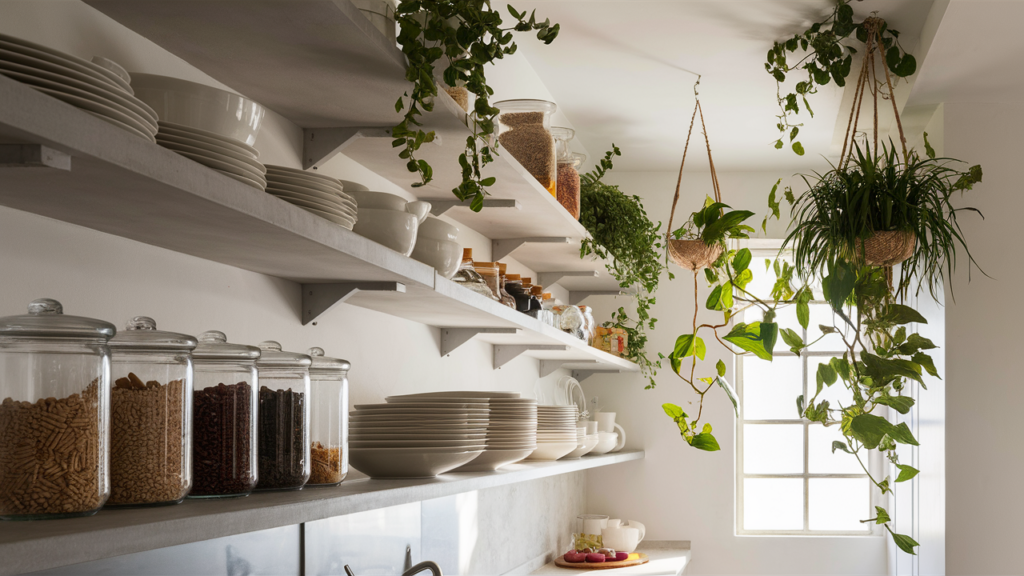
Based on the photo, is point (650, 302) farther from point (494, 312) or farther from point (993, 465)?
point (494, 312)

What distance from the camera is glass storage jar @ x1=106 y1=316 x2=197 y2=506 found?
2.76 ft

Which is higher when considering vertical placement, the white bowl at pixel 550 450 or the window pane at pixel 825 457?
the white bowl at pixel 550 450

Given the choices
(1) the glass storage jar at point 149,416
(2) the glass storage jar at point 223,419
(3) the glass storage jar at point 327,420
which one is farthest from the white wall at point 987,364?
(1) the glass storage jar at point 149,416

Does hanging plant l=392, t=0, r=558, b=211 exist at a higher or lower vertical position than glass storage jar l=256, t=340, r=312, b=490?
higher

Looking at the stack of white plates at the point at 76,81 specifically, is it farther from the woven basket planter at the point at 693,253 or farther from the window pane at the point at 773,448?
the window pane at the point at 773,448

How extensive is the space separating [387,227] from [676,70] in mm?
1988

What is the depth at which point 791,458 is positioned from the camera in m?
4.49

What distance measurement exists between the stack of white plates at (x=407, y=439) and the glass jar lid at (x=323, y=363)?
10.3 inches

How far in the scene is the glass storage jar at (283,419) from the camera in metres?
1.11

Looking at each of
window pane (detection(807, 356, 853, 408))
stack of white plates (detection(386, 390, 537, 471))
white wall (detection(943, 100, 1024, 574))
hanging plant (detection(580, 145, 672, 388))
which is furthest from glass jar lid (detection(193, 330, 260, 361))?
window pane (detection(807, 356, 853, 408))

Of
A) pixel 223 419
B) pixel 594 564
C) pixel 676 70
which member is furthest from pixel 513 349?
pixel 223 419

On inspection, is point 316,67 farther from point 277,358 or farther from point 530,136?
point 530,136

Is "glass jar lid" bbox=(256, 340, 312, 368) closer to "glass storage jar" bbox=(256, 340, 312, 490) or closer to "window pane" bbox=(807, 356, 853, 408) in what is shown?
"glass storage jar" bbox=(256, 340, 312, 490)

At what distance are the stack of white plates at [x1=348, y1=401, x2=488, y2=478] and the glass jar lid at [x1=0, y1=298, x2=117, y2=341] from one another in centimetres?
80
